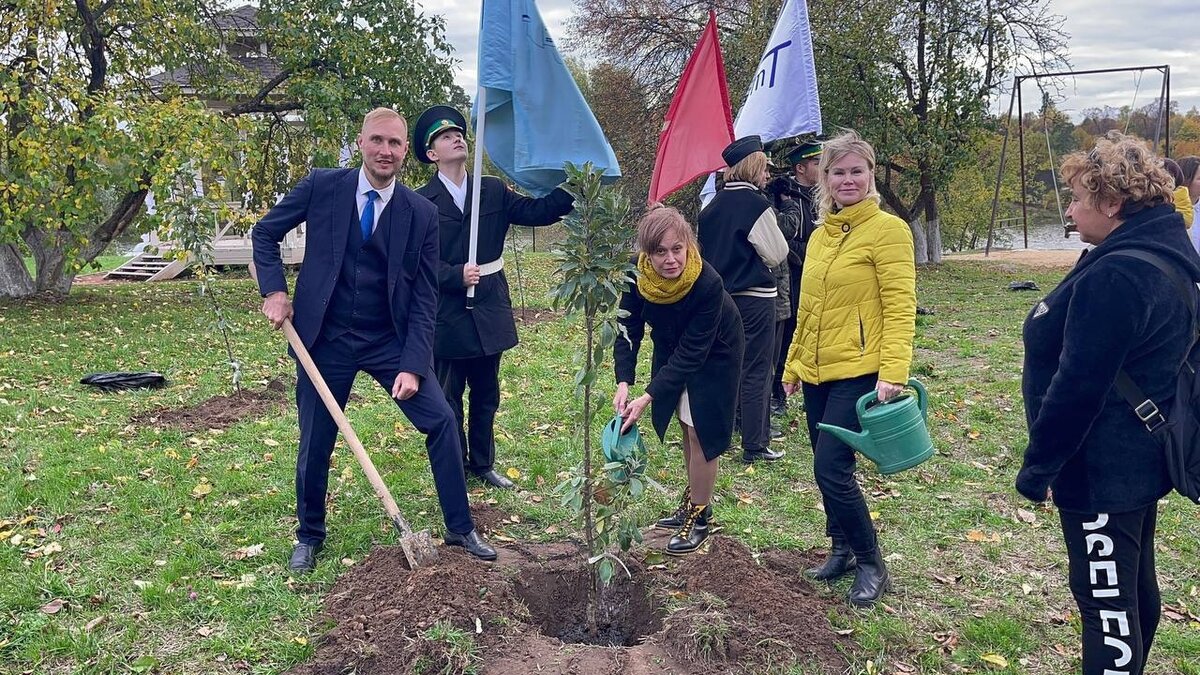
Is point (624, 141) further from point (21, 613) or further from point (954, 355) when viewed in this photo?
point (21, 613)

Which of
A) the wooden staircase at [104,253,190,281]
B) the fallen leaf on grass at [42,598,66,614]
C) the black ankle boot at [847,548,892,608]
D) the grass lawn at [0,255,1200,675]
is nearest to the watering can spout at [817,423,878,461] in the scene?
the black ankle boot at [847,548,892,608]

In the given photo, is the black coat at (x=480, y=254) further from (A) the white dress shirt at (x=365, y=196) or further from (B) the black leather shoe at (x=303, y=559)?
(B) the black leather shoe at (x=303, y=559)

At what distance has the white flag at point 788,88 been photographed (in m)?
6.25

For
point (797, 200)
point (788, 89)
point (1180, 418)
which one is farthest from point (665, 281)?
point (788, 89)

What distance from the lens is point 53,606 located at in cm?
359

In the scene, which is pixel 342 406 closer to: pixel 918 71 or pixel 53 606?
pixel 53 606

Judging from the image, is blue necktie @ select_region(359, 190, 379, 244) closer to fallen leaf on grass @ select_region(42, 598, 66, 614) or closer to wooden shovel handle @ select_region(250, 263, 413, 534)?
wooden shovel handle @ select_region(250, 263, 413, 534)

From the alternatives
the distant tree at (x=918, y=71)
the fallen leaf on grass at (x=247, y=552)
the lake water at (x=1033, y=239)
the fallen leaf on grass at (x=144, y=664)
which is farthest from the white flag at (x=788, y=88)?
the lake water at (x=1033, y=239)

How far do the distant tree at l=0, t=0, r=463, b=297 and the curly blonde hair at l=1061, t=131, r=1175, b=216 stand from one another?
7.47m

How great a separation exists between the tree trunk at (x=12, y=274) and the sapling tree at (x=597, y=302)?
12534 mm

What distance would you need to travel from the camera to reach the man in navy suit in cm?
372

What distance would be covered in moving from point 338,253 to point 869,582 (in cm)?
270

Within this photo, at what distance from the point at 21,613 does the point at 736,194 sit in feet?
13.4

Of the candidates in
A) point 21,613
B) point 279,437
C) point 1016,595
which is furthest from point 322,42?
point 1016,595
